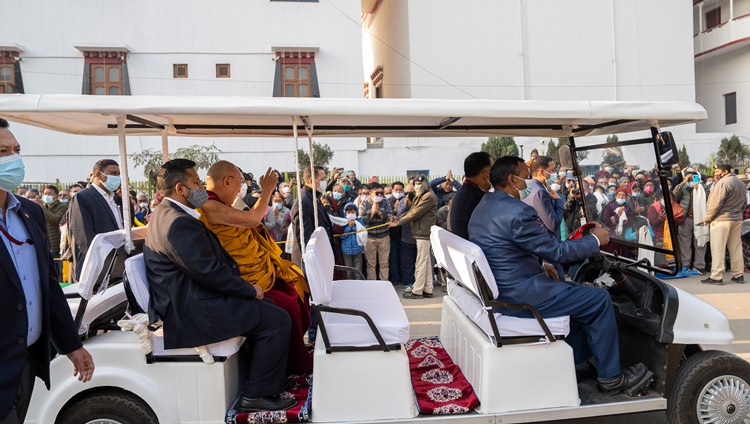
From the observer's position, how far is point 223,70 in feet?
78.9

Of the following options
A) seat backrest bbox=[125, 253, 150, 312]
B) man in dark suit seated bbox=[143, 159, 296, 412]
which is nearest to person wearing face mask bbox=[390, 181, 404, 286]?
man in dark suit seated bbox=[143, 159, 296, 412]

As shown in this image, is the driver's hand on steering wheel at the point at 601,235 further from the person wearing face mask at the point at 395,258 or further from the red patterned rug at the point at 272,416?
the person wearing face mask at the point at 395,258

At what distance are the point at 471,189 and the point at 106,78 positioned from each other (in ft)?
73.0

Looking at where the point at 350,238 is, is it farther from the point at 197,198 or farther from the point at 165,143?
the point at 197,198

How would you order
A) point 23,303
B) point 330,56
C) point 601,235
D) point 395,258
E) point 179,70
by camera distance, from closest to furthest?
point 23,303
point 601,235
point 395,258
point 179,70
point 330,56

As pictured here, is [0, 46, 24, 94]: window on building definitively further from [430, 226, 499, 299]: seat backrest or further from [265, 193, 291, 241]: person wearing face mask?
[430, 226, 499, 299]: seat backrest

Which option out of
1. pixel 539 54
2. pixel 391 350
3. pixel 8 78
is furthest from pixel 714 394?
pixel 8 78

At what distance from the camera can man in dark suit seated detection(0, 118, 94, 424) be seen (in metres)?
2.13

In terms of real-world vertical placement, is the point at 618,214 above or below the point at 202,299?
above

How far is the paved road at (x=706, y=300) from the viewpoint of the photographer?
411cm

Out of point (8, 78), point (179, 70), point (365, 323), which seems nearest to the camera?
point (365, 323)

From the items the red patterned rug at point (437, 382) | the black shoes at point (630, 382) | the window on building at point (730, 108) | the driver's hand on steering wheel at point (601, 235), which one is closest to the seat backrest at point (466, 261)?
the red patterned rug at point (437, 382)

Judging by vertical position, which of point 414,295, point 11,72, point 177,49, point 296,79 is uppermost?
point 177,49

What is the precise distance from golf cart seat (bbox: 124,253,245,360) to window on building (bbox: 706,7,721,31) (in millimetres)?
35054
